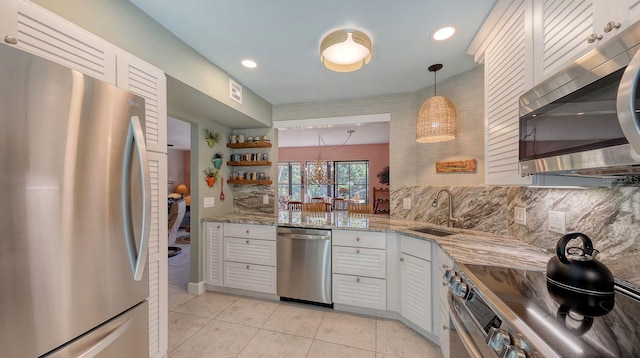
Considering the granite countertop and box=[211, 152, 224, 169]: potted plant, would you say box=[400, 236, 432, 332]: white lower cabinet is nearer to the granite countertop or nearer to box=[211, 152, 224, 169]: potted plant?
the granite countertop

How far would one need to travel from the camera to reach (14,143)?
75 centimetres

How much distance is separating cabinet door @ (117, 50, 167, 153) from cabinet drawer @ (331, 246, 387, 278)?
5.78ft

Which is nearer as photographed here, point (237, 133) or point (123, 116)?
point (123, 116)

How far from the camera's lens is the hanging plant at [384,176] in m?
6.95

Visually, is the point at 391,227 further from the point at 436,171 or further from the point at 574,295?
the point at 574,295

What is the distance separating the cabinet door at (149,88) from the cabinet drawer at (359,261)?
69.4 inches

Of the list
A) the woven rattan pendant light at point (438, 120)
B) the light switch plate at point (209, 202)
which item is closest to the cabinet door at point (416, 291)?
the woven rattan pendant light at point (438, 120)

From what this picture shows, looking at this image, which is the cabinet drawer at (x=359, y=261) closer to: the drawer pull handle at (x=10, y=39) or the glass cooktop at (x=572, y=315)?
the glass cooktop at (x=572, y=315)

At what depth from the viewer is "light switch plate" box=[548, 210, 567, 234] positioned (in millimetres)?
1345

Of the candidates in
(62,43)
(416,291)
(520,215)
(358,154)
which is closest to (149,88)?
(62,43)

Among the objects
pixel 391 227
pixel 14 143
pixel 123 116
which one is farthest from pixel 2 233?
pixel 391 227

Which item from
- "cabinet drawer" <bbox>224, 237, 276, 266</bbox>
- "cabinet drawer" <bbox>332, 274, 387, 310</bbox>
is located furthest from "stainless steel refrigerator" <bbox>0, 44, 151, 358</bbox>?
"cabinet drawer" <bbox>332, 274, 387, 310</bbox>

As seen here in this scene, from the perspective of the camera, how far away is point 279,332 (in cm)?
204

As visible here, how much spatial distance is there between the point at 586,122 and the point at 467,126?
1.59 m
